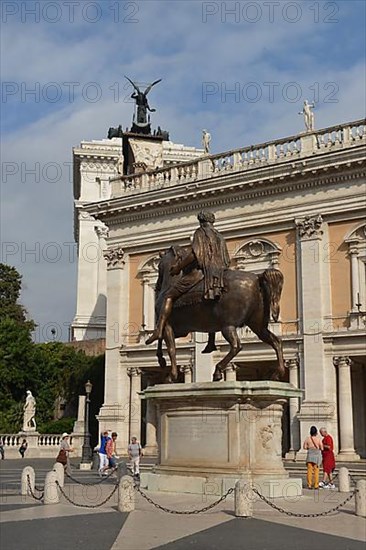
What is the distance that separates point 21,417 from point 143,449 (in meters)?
10.9

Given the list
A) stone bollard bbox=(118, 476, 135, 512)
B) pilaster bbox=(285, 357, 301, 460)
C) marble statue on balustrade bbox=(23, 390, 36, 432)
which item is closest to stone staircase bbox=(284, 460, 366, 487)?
pilaster bbox=(285, 357, 301, 460)

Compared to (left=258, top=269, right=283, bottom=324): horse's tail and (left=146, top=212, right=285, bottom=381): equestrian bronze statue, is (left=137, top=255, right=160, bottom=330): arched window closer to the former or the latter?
(left=146, top=212, right=285, bottom=381): equestrian bronze statue

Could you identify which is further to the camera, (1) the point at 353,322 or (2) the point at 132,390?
(2) the point at 132,390

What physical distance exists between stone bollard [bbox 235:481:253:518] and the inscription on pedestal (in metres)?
1.98

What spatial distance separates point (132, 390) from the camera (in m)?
36.9

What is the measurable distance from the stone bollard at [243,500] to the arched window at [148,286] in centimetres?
2624

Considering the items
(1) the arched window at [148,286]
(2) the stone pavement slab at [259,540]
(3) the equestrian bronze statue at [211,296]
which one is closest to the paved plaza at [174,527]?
(2) the stone pavement slab at [259,540]

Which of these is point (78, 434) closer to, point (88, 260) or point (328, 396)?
point (328, 396)

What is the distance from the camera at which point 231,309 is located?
1346 cm

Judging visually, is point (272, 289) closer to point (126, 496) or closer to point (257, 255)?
point (126, 496)

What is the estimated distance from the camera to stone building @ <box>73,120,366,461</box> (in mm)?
31156

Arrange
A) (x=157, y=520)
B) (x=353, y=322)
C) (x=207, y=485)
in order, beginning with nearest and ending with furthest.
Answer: (x=157, y=520) → (x=207, y=485) → (x=353, y=322)

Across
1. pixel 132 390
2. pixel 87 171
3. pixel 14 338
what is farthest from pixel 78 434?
pixel 87 171

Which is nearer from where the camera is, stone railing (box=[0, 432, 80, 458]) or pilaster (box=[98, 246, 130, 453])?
pilaster (box=[98, 246, 130, 453])
